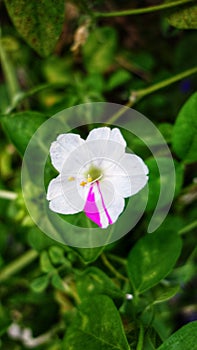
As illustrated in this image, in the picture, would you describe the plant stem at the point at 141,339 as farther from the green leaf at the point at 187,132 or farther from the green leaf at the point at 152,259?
the green leaf at the point at 187,132

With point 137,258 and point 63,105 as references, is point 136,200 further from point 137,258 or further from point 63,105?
point 63,105

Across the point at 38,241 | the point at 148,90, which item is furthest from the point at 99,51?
the point at 38,241

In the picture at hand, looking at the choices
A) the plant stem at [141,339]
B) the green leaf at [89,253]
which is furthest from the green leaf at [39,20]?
the plant stem at [141,339]

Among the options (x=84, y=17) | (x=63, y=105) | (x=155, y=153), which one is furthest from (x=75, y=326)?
(x=84, y=17)

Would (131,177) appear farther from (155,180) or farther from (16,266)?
(16,266)

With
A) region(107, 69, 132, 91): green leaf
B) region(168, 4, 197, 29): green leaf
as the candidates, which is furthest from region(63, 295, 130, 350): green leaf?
region(107, 69, 132, 91): green leaf

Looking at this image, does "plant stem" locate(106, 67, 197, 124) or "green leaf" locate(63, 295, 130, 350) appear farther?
"plant stem" locate(106, 67, 197, 124)

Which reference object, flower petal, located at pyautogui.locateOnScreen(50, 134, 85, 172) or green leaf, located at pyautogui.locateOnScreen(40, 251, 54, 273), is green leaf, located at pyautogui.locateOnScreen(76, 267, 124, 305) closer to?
green leaf, located at pyautogui.locateOnScreen(40, 251, 54, 273)
